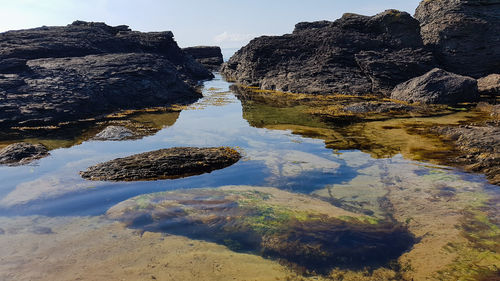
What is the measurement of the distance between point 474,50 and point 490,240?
2392 centimetres

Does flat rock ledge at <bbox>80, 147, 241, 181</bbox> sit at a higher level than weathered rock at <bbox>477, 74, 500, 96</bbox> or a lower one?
lower

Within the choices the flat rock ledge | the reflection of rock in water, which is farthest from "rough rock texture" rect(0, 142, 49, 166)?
the reflection of rock in water

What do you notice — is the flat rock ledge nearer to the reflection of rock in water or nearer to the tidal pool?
the tidal pool

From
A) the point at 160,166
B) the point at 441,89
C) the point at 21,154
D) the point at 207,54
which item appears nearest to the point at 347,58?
the point at 441,89

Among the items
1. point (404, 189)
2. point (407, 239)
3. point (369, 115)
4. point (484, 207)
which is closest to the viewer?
point (407, 239)

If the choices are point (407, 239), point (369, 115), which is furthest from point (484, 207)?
point (369, 115)

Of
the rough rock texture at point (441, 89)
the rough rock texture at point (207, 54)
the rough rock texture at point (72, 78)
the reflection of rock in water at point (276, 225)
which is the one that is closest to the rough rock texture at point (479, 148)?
the reflection of rock in water at point (276, 225)

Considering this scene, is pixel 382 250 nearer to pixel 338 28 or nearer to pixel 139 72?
pixel 139 72

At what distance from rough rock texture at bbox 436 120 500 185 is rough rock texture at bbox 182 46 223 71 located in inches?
2067

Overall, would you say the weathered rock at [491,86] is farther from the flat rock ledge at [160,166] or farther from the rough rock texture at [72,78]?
the flat rock ledge at [160,166]

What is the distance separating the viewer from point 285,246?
4.42 m

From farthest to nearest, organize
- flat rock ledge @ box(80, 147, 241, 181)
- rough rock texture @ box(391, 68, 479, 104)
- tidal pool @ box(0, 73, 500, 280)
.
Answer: rough rock texture @ box(391, 68, 479, 104) < flat rock ledge @ box(80, 147, 241, 181) < tidal pool @ box(0, 73, 500, 280)

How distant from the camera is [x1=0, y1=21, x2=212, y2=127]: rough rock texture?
13844 mm

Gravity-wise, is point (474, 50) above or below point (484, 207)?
above
